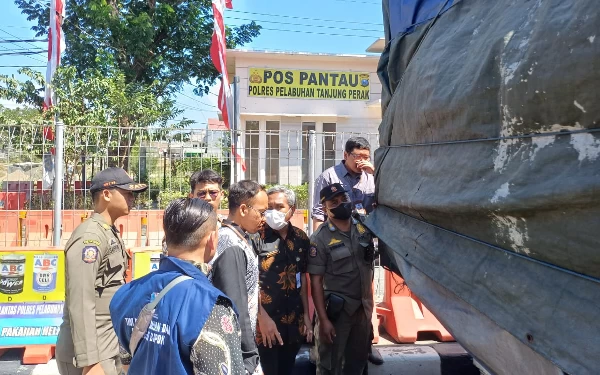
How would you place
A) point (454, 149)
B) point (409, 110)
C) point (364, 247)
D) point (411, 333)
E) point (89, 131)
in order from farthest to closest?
point (89, 131), point (411, 333), point (364, 247), point (409, 110), point (454, 149)

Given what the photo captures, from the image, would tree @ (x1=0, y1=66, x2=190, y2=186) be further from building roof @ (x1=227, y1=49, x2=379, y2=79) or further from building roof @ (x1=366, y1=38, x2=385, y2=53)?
building roof @ (x1=366, y1=38, x2=385, y2=53)

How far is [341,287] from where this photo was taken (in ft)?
11.7

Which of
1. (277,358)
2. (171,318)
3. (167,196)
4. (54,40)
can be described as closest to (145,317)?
(171,318)

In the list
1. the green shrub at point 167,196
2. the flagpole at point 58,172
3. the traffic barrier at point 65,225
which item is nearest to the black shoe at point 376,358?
the traffic barrier at point 65,225

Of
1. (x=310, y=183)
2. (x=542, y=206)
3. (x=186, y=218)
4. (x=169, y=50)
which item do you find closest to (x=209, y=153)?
(x=310, y=183)

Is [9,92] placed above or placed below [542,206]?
above

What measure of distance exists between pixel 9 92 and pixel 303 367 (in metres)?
16.7

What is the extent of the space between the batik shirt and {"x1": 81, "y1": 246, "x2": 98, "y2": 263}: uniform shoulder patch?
1.10 m

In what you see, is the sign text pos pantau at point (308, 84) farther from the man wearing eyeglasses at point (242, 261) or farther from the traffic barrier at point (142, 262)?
the man wearing eyeglasses at point (242, 261)

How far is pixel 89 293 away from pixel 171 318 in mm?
1359

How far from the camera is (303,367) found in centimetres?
402

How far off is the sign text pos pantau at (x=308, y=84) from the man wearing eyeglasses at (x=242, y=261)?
14683 millimetres

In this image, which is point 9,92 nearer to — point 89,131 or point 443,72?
point 89,131

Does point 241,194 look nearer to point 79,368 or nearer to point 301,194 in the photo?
point 79,368
